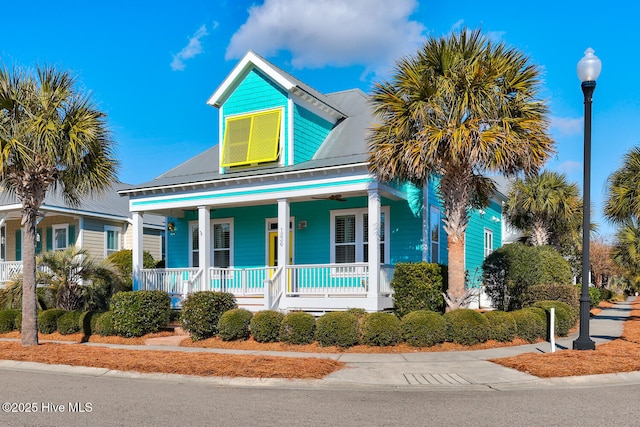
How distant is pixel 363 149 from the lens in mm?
17703

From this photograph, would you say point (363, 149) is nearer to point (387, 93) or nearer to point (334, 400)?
point (387, 93)

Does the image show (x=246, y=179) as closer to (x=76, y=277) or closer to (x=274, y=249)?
(x=274, y=249)

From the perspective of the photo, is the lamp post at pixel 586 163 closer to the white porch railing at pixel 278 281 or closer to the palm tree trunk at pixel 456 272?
the palm tree trunk at pixel 456 272

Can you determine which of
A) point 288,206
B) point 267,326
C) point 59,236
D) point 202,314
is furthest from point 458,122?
point 59,236

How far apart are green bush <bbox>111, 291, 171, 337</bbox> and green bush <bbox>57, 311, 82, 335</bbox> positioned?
50.3 inches

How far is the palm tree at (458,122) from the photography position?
13.2m

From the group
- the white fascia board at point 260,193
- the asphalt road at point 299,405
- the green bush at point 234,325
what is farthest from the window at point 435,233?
the asphalt road at point 299,405

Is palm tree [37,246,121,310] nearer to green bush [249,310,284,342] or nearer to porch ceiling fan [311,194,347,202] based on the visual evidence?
green bush [249,310,284,342]

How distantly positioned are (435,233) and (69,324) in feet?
37.1

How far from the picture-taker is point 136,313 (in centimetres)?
1519

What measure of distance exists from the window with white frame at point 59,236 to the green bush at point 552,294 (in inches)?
809

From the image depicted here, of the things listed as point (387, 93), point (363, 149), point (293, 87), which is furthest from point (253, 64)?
point (387, 93)

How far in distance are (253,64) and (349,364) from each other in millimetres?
11310

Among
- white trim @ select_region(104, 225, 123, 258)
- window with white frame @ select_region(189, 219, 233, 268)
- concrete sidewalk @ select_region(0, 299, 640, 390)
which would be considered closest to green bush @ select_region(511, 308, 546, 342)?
concrete sidewalk @ select_region(0, 299, 640, 390)
